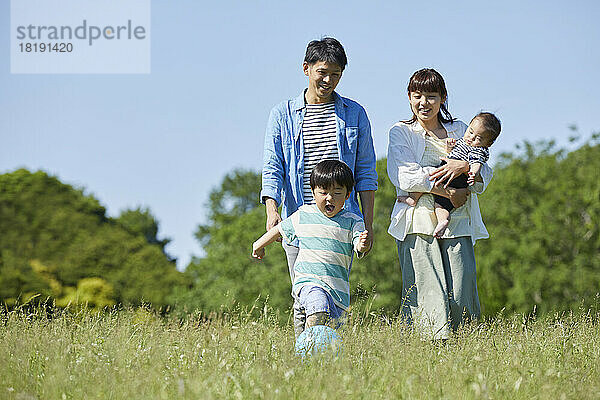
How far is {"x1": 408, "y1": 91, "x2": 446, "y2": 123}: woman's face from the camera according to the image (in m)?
6.06

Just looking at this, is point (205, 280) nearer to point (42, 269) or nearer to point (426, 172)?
point (42, 269)

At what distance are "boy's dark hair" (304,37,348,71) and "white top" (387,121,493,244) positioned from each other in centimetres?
83

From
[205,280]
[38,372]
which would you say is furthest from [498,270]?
[38,372]

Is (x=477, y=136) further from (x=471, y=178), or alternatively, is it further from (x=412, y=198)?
(x=412, y=198)

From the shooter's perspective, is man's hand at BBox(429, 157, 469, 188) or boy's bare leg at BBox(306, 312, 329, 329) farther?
man's hand at BBox(429, 157, 469, 188)

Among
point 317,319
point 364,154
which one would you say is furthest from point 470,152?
point 317,319

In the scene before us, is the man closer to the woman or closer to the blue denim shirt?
the blue denim shirt

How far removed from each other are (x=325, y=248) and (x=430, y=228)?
953mm

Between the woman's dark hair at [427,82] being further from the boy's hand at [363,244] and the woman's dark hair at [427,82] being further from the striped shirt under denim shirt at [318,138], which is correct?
the boy's hand at [363,244]

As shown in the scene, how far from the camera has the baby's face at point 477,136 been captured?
20.0ft

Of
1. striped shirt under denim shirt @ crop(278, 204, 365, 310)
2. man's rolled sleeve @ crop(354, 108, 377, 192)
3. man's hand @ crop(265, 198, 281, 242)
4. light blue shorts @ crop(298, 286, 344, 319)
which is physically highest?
man's rolled sleeve @ crop(354, 108, 377, 192)

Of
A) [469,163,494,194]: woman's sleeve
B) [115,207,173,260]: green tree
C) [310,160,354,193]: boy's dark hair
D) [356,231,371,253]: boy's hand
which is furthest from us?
[115,207,173,260]: green tree

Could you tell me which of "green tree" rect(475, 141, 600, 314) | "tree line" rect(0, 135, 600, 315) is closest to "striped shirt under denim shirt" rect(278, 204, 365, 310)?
"tree line" rect(0, 135, 600, 315)

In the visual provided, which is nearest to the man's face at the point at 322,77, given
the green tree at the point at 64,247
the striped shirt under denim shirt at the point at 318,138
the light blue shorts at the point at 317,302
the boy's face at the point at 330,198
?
the striped shirt under denim shirt at the point at 318,138
